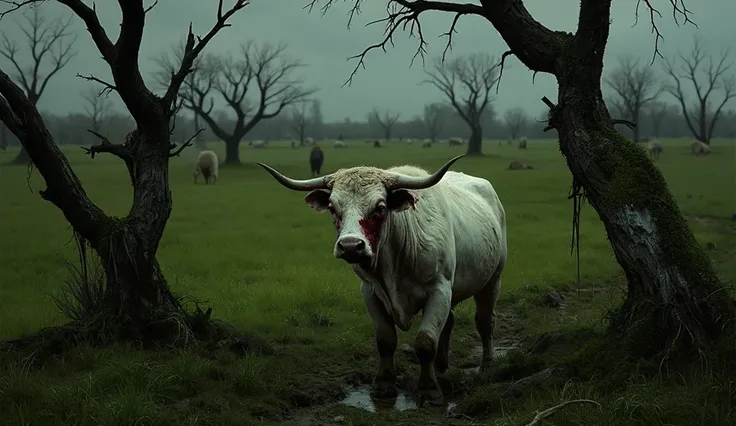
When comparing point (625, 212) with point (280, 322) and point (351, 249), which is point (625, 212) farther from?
point (280, 322)

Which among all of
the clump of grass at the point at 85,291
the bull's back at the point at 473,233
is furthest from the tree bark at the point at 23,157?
the bull's back at the point at 473,233

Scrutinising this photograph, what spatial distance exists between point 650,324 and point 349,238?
7.46 ft

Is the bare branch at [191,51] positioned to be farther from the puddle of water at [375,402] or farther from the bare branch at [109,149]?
the puddle of water at [375,402]

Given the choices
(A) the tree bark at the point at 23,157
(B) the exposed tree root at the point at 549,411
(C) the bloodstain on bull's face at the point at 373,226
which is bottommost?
(B) the exposed tree root at the point at 549,411

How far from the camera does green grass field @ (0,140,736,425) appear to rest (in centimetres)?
457

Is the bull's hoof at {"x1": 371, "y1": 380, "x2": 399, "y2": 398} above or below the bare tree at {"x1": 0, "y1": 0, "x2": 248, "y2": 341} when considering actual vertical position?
below

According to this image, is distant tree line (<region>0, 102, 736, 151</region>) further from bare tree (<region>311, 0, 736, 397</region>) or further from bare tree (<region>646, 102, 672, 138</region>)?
bare tree (<region>311, 0, 736, 397</region>)

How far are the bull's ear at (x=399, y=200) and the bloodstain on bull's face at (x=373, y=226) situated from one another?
0.43ft

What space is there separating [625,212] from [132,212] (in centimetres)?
458

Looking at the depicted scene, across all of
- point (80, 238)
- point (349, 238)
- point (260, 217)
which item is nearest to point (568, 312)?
point (349, 238)

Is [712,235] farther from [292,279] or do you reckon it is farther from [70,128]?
[70,128]

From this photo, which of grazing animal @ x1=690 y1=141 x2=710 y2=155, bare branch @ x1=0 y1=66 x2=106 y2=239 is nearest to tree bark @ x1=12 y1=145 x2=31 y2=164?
bare branch @ x1=0 y1=66 x2=106 y2=239

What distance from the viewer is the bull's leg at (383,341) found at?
20.0 ft

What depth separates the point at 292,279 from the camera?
1055 cm
